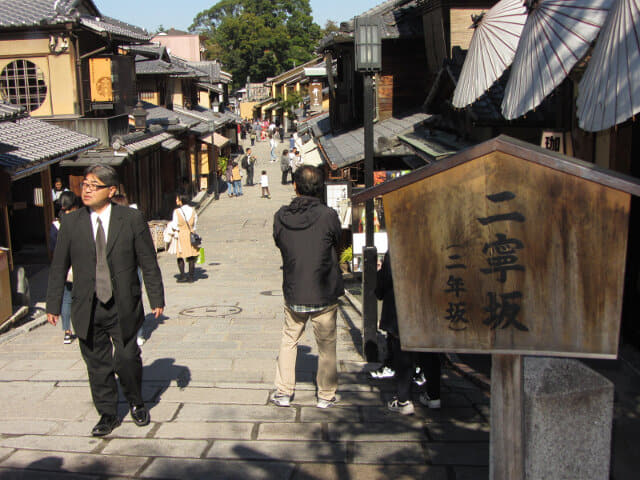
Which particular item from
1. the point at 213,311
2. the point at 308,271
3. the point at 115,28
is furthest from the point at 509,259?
the point at 115,28

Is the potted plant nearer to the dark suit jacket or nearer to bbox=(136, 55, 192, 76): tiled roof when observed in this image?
the dark suit jacket

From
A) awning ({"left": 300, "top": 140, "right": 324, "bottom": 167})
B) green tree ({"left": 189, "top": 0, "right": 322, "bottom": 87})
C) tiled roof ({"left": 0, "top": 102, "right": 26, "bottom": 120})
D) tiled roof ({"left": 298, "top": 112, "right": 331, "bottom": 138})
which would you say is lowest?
awning ({"left": 300, "top": 140, "right": 324, "bottom": 167})

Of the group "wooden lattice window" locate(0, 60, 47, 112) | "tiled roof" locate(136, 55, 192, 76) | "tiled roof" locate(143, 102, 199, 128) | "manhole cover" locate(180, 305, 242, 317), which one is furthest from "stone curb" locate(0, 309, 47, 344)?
"tiled roof" locate(136, 55, 192, 76)

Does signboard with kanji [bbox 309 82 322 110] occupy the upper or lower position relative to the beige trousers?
upper

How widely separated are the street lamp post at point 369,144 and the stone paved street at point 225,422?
50 centimetres

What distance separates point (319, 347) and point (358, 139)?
41.2ft

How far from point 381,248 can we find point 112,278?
5445 millimetres

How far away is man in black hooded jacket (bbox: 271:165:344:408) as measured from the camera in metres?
5.24

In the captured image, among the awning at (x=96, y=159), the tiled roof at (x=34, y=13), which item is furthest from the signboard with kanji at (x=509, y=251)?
the tiled roof at (x=34, y=13)

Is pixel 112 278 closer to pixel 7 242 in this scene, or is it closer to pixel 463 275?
pixel 463 275

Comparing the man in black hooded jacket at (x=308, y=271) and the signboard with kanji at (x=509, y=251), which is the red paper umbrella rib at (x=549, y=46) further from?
the signboard with kanji at (x=509, y=251)

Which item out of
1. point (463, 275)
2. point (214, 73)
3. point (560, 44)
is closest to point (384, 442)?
point (463, 275)

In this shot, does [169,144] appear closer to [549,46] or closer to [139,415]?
[139,415]

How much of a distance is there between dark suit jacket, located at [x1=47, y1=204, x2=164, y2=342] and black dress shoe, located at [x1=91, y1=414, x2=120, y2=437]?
63cm
